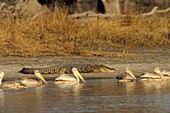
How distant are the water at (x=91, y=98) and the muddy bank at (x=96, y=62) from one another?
2.21m

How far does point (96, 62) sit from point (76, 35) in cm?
390

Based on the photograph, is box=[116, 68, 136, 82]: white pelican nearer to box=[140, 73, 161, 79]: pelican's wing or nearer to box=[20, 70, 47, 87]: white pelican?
box=[140, 73, 161, 79]: pelican's wing

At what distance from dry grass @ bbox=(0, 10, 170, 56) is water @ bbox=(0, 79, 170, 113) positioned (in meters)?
5.17

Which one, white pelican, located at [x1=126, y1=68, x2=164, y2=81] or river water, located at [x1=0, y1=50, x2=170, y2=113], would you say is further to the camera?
white pelican, located at [x1=126, y1=68, x2=164, y2=81]

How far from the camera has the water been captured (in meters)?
9.51

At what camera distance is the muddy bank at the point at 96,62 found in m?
15.1

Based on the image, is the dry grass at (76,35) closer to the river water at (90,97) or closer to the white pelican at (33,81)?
the river water at (90,97)

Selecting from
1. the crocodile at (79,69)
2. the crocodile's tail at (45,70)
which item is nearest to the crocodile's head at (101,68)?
the crocodile at (79,69)

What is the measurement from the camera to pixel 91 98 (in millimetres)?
10711

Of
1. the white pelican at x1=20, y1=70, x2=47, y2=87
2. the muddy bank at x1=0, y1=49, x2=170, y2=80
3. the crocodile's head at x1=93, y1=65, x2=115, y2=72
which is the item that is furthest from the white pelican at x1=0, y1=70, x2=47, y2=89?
the crocodile's head at x1=93, y1=65, x2=115, y2=72

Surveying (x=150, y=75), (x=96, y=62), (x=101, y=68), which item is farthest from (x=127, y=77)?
(x=96, y=62)

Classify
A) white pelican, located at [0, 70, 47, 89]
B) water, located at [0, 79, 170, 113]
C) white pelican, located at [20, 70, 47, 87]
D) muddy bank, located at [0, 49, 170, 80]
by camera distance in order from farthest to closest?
muddy bank, located at [0, 49, 170, 80] < white pelican, located at [20, 70, 47, 87] < white pelican, located at [0, 70, 47, 89] < water, located at [0, 79, 170, 113]

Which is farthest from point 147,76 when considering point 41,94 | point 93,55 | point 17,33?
point 17,33

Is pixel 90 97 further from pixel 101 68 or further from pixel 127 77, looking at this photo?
pixel 101 68
